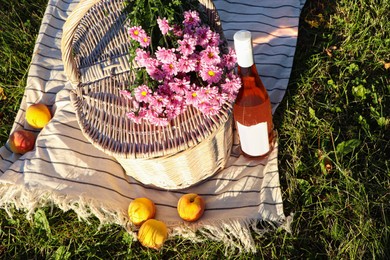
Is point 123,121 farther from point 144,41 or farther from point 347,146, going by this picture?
point 347,146

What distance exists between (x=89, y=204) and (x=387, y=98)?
132 centimetres

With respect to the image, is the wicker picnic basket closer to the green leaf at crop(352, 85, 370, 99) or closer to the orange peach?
the orange peach

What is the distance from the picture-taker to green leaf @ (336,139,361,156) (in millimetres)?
1933

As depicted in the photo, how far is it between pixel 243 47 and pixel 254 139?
18.7 inches

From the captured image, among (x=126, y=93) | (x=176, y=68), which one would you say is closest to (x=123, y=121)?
(x=126, y=93)

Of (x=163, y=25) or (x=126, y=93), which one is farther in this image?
(x=126, y=93)

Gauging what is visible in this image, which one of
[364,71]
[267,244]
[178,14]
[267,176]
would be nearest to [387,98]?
[364,71]

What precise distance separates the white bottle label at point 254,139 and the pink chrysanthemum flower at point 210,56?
0.36 meters

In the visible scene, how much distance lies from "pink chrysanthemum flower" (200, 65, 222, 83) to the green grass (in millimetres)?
557

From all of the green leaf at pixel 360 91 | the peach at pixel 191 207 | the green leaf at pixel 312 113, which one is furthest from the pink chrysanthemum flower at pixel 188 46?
the green leaf at pixel 360 91

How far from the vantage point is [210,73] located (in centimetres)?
164

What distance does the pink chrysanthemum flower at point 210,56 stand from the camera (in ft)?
5.35

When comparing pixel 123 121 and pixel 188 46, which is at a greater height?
pixel 188 46

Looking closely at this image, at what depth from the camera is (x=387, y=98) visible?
2.12 m
